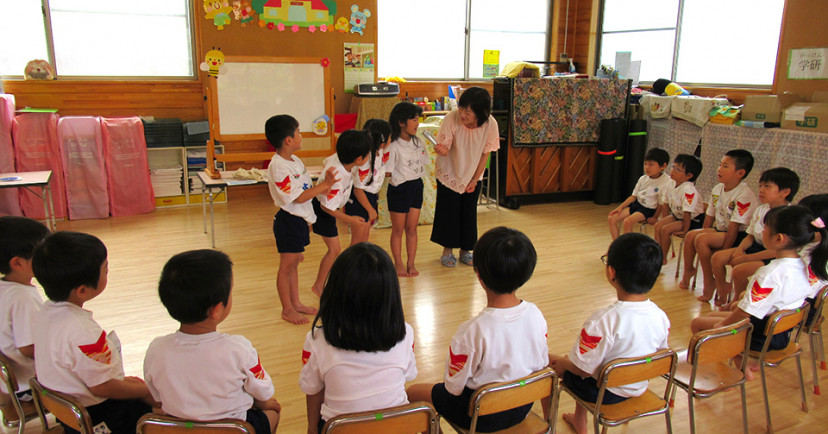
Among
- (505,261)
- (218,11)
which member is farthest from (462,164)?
(218,11)

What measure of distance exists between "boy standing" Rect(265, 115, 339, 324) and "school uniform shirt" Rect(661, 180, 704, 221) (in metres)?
2.41

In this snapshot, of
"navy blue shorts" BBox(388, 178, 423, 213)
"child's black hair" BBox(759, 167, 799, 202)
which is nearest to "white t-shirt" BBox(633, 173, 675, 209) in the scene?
"child's black hair" BBox(759, 167, 799, 202)

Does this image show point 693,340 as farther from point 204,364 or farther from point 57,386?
point 57,386

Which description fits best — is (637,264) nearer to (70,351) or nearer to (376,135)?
(70,351)

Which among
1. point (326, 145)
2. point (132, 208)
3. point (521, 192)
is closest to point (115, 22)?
point (132, 208)

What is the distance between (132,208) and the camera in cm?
551

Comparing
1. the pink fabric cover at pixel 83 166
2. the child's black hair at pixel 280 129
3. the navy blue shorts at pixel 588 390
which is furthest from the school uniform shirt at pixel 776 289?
the pink fabric cover at pixel 83 166

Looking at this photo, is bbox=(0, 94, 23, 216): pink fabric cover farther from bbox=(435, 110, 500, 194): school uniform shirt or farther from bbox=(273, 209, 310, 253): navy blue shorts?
bbox=(435, 110, 500, 194): school uniform shirt

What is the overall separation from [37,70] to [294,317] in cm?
397

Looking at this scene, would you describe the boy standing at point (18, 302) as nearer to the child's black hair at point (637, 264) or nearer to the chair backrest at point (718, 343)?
the child's black hair at point (637, 264)

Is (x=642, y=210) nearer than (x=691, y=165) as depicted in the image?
No

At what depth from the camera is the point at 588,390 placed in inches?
74.4

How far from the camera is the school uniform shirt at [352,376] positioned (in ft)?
4.98

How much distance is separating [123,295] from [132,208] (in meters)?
2.22
